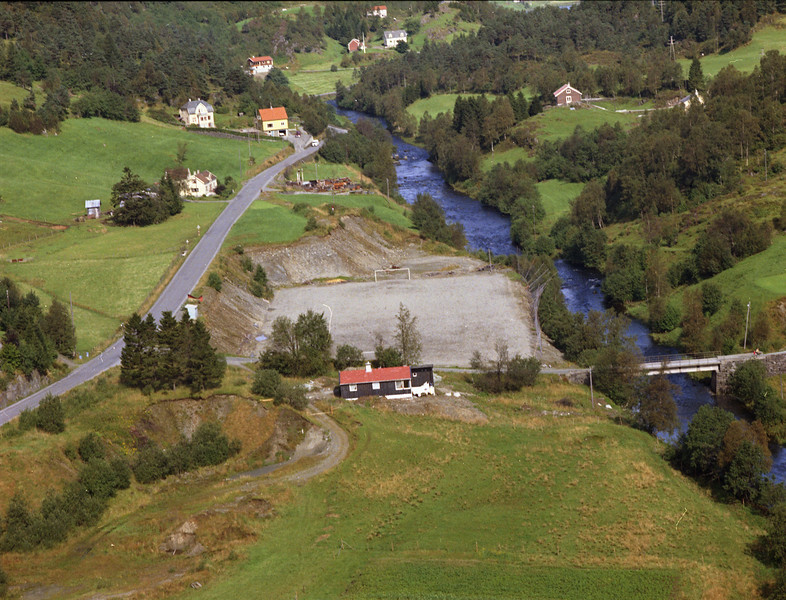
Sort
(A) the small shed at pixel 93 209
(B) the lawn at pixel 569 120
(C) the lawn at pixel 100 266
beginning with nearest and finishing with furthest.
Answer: (C) the lawn at pixel 100 266
(A) the small shed at pixel 93 209
(B) the lawn at pixel 569 120

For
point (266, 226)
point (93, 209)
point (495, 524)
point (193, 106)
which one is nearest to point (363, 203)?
point (266, 226)

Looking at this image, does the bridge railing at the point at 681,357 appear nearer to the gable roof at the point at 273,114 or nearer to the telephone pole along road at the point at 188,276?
the telephone pole along road at the point at 188,276

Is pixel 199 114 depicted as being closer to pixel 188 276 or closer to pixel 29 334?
pixel 188 276

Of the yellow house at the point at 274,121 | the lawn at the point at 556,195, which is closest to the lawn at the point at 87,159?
the yellow house at the point at 274,121

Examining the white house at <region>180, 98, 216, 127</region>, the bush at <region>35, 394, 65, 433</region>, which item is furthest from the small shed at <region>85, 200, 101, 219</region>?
the bush at <region>35, 394, 65, 433</region>

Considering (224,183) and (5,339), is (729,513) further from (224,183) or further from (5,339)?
(224,183)

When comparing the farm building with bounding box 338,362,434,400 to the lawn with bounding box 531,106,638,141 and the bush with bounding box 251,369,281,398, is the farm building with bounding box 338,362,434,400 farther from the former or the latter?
the lawn with bounding box 531,106,638,141

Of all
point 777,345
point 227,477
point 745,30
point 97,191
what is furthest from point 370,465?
point 745,30
